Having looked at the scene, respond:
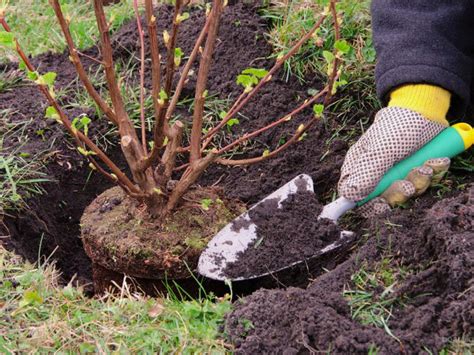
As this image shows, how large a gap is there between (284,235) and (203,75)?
2.01 feet

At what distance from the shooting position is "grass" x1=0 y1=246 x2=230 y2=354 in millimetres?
1819

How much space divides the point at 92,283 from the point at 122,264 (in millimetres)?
259

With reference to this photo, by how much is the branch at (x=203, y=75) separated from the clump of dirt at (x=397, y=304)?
577mm

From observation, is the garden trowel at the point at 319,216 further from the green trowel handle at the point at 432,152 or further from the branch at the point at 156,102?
→ the branch at the point at 156,102

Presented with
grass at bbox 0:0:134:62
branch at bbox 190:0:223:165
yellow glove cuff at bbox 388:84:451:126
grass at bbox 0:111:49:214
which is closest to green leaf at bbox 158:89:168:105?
branch at bbox 190:0:223:165

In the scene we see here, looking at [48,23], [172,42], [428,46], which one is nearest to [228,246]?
[172,42]

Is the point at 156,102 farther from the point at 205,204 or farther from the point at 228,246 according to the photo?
the point at 228,246

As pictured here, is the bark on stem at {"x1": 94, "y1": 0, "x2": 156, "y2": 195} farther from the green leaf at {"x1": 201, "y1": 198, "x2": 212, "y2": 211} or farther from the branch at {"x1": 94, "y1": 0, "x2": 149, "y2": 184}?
the green leaf at {"x1": 201, "y1": 198, "x2": 212, "y2": 211}

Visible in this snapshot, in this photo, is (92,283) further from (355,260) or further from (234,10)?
(234,10)

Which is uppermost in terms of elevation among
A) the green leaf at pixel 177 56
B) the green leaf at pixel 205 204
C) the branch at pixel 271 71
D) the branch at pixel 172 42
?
the branch at pixel 172 42

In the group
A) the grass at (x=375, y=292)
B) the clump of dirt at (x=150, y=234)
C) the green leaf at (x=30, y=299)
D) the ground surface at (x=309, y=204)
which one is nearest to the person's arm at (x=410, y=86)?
the ground surface at (x=309, y=204)

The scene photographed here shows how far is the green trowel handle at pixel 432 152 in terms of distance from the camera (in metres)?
2.40

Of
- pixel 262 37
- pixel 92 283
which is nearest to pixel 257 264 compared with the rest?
pixel 92 283

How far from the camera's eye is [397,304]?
187 cm
